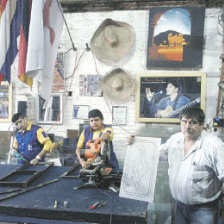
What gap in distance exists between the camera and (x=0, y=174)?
2795mm

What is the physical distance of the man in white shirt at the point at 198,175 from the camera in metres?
2.17

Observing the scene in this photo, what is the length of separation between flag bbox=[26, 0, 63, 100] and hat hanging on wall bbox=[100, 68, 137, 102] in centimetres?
184

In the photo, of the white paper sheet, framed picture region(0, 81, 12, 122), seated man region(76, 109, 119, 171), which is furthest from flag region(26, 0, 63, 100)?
framed picture region(0, 81, 12, 122)

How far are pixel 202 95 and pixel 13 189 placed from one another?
3.66m

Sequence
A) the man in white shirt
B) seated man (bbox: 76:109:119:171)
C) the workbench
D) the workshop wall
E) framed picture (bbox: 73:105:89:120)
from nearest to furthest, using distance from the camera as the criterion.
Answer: the workbench
the man in white shirt
seated man (bbox: 76:109:119:171)
the workshop wall
framed picture (bbox: 73:105:89:120)

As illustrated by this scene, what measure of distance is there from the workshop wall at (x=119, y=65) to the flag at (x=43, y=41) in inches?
71.0

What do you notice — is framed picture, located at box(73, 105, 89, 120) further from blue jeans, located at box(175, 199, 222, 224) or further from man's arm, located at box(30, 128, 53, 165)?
blue jeans, located at box(175, 199, 222, 224)

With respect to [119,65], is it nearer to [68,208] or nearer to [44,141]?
[44,141]

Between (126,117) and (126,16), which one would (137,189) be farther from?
(126,16)

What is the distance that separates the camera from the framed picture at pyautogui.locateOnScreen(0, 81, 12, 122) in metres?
5.20

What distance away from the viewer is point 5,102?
17.2 ft

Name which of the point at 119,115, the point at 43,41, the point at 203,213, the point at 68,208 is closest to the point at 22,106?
the point at 119,115

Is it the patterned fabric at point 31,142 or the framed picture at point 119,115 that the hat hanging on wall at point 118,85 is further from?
the patterned fabric at point 31,142

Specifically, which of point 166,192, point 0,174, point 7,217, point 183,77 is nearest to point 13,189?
point 7,217
